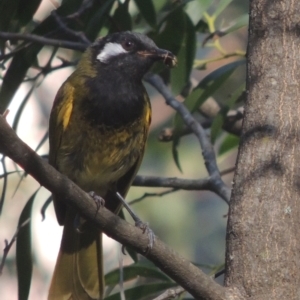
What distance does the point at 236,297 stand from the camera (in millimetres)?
2076

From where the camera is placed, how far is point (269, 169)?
2.16 metres

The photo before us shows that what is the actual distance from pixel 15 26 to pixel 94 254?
1058 mm

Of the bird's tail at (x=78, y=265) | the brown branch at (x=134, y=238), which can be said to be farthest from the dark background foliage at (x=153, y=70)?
the brown branch at (x=134, y=238)

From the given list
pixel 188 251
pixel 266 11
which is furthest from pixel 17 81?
pixel 188 251

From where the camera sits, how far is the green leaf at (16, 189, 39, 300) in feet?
9.37

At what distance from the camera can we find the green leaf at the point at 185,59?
10.3ft

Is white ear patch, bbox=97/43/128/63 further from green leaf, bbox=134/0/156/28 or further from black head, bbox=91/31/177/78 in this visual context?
green leaf, bbox=134/0/156/28

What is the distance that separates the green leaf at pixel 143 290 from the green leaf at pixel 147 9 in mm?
1067

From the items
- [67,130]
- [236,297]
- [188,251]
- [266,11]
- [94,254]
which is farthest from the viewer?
[188,251]

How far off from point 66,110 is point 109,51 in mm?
381

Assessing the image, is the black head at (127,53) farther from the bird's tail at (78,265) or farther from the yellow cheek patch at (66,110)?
the bird's tail at (78,265)

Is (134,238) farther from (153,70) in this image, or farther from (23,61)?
(153,70)

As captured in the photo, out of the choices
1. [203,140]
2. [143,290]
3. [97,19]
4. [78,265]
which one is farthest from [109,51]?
[143,290]

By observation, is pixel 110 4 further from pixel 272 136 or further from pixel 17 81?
pixel 272 136
